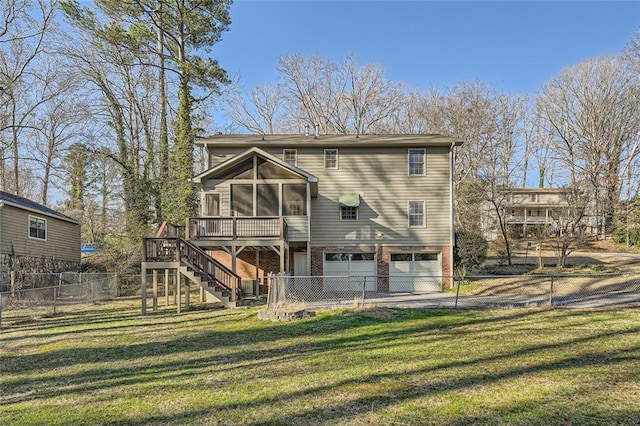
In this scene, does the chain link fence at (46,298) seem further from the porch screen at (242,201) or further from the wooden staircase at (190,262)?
the porch screen at (242,201)

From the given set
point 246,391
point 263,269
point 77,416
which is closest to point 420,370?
point 246,391

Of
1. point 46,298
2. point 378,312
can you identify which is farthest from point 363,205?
point 46,298

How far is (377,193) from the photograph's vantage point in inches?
702

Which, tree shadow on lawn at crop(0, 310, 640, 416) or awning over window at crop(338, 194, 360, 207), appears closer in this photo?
tree shadow on lawn at crop(0, 310, 640, 416)

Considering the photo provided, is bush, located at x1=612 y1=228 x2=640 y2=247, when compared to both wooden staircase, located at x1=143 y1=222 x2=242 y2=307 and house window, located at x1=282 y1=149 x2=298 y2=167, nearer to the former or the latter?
house window, located at x1=282 y1=149 x2=298 y2=167

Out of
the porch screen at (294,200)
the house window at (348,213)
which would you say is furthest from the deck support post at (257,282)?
the house window at (348,213)

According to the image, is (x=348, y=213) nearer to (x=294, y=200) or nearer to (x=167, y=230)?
(x=294, y=200)

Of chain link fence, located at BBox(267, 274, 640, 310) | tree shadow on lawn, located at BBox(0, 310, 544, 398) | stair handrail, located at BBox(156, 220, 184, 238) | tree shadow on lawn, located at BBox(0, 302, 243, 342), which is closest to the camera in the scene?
tree shadow on lawn, located at BBox(0, 310, 544, 398)

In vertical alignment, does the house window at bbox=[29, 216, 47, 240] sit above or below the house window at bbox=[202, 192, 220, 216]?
below

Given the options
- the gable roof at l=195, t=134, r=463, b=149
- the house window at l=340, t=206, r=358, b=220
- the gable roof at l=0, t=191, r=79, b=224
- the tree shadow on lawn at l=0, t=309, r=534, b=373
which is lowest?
the tree shadow on lawn at l=0, t=309, r=534, b=373

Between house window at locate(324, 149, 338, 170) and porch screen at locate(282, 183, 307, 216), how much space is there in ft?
6.51

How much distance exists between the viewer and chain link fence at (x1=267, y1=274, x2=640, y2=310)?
40.5 feet

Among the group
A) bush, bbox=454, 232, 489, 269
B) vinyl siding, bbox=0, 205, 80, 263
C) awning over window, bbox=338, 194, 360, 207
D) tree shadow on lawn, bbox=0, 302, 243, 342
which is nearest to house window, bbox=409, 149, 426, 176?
awning over window, bbox=338, 194, 360, 207

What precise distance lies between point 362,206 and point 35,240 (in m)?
16.9
